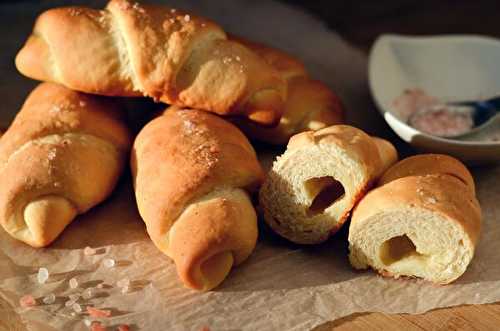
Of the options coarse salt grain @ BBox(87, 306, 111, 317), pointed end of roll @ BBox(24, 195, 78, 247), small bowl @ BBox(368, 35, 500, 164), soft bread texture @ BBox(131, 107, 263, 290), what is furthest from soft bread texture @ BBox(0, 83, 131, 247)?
small bowl @ BBox(368, 35, 500, 164)

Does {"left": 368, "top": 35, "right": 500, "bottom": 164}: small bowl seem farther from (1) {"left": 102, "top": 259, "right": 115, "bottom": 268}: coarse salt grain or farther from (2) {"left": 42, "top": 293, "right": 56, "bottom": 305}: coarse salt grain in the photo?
(2) {"left": 42, "top": 293, "right": 56, "bottom": 305}: coarse salt grain

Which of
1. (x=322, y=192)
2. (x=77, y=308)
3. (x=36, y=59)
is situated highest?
(x=36, y=59)

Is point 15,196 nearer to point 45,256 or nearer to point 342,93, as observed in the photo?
point 45,256

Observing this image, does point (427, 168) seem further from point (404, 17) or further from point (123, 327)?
point (404, 17)

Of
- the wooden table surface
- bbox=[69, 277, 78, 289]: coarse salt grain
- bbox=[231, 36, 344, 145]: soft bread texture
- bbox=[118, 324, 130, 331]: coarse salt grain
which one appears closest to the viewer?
bbox=[118, 324, 130, 331]: coarse salt grain

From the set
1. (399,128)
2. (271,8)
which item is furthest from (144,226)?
(271,8)

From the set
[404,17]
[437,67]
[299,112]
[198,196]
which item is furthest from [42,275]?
[404,17]

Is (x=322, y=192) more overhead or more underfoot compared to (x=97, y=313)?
more overhead
